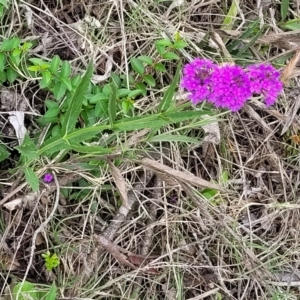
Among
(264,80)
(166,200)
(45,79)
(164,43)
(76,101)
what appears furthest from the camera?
(166,200)

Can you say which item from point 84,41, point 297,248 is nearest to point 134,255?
point 297,248

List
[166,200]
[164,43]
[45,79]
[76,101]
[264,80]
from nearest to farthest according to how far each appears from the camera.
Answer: [76,101] < [264,80] < [45,79] < [164,43] < [166,200]

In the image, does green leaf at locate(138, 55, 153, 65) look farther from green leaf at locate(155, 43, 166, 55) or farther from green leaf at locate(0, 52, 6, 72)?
green leaf at locate(0, 52, 6, 72)

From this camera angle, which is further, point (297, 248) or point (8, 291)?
point (297, 248)

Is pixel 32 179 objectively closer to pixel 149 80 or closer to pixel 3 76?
pixel 3 76

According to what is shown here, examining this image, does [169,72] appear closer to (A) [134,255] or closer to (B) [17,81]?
(B) [17,81]

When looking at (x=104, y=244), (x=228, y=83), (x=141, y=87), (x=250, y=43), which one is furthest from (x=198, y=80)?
(x=104, y=244)

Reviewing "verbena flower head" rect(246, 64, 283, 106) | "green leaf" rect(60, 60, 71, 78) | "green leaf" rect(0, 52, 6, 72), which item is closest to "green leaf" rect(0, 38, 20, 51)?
"green leaf" rect(0, 52, 6, 72)

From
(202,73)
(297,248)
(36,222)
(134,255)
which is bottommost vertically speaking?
(297,248)
